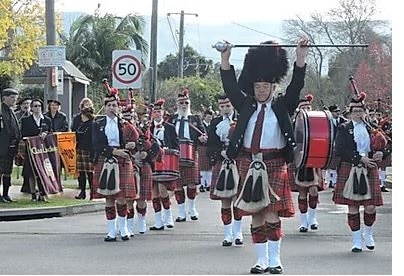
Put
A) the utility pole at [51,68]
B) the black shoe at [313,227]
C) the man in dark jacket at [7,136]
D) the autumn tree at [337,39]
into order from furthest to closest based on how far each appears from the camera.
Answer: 1. the autumn tree at [337,39]
2. the utility pole at [51,68]
3. the man in dark jacket at [7,136]
4. the black shoe at [313,227]

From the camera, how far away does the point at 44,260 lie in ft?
31.3

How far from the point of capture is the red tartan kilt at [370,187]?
10.3 m

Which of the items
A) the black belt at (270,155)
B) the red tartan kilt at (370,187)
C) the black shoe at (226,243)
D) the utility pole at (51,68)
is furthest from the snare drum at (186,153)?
the black belt at (270,155)

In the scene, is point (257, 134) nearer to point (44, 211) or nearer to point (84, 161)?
point (44, 211)

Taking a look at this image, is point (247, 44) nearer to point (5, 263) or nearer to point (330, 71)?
point (5, 263)

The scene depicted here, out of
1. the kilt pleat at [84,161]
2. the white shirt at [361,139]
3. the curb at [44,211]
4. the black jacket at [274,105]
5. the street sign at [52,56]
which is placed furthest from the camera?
the street sign at [52,56]

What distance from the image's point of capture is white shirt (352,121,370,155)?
10.3 meters

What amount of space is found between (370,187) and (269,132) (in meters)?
2.34

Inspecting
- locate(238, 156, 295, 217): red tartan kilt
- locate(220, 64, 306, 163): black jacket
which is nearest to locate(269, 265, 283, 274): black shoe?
locate(238, 156, 295, 217): red tartan kilt

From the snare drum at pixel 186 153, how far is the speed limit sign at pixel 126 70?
1586mm

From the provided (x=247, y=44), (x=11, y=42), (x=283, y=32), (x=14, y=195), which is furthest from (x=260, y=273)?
(x=283, y=32)

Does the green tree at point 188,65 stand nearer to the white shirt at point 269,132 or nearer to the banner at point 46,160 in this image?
the banner at point 46,160

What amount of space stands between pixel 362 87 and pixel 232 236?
2508 cm

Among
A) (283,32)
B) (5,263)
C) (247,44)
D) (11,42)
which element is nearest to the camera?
(247,44)
